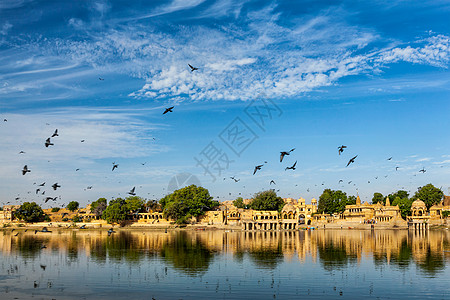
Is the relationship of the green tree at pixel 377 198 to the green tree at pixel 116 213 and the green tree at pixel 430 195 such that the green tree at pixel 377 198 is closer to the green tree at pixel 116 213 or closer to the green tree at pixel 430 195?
the green tree at pixel 430 195

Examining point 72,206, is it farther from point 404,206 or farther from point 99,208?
point 404,206

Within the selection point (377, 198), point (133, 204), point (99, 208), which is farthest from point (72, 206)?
point (377, 198)

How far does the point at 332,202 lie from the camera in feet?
400

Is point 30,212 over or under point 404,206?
under

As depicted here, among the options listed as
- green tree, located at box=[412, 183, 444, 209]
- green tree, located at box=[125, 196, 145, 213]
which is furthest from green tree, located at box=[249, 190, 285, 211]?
green tree, located at box=[412, 183, 444, 209]

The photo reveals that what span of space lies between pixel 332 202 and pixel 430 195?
2690 cm

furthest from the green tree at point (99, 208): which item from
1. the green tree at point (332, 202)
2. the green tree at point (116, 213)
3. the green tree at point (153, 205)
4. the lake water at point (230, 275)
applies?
the lake water at point (230, 275)

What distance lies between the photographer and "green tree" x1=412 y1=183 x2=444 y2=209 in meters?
119

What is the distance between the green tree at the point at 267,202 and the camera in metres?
121

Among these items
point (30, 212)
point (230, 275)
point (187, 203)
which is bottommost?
point (230, 275)

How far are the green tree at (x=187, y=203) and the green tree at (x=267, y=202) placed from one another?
1218 centimetres

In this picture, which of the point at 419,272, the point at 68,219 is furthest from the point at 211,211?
the point at 419,272

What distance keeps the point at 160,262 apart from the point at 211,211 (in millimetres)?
74957

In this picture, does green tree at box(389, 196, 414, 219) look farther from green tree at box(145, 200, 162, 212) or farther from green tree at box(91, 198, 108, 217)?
green tree at box(91, 198, 108, 217)
